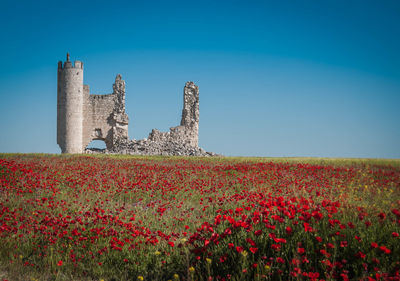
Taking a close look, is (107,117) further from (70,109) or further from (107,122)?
(70,109)

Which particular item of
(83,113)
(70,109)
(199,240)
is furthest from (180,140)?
(199,240)

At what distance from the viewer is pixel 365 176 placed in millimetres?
11992

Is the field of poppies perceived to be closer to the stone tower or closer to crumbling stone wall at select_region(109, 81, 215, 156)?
crumbling stone wall at select_region(109, 81, 215, 156)

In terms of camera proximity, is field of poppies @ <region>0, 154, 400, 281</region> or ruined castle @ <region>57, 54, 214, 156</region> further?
ruined castle @ <region>57, 54, 214, 156</region>

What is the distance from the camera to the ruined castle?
31.4 meters

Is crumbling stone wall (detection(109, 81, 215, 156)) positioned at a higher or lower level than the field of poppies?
higher

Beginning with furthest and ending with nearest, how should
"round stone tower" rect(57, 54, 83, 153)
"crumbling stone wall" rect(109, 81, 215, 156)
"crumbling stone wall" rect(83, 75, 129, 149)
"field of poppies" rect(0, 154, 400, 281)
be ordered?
"crumbling stone wall" rect(83, 75, 129, 149) < "crumbling stone wall" rect(109, 81, 215, 156) < "round stone tower" rect(57, 54, 83, 153) < "field of poppies" rect(0, 154, 400, 281)

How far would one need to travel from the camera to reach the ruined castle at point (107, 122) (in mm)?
31422

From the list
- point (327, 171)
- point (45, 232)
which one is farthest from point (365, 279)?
point (327, 171)

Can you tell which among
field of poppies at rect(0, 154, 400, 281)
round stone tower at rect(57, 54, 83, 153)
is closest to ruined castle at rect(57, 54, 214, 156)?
round stone tower at rect(57, 54, 83, 153)

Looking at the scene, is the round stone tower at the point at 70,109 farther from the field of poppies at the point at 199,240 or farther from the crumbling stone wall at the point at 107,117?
the field of poppies at the point at 199,240

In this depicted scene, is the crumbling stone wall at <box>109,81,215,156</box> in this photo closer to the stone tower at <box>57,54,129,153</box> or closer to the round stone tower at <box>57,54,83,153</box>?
the stone tower at <box>57,54,129,153</box>

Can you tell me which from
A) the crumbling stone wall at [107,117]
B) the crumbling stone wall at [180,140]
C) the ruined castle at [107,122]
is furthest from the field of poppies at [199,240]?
the crumbling stone wall at [107,117]

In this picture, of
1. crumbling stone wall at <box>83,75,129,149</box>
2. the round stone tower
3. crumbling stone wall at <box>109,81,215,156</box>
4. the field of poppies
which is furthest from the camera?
crumbling stone wall at <box>83,75,129,149</box>
